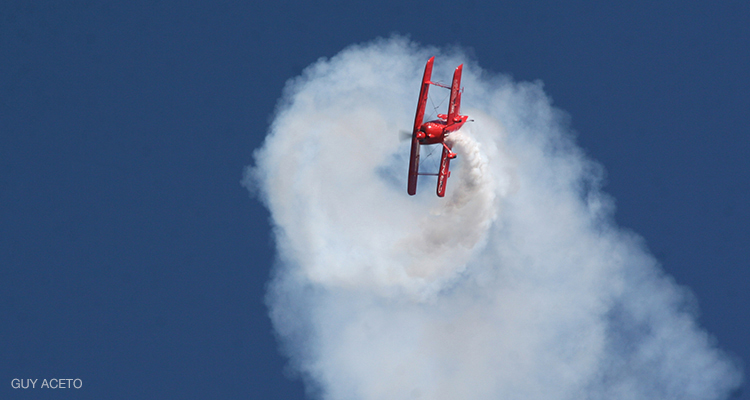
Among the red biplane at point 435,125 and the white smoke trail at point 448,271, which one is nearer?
the red biplane at point 435,125

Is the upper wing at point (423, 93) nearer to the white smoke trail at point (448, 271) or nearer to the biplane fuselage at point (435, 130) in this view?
the biplane fuselage at point (435, 130)

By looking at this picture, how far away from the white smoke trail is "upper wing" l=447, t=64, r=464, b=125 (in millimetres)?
7074

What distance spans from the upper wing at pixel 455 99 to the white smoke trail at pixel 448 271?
7074 millimetres

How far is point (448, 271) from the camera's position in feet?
204

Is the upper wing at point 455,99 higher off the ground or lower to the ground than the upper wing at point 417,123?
higher

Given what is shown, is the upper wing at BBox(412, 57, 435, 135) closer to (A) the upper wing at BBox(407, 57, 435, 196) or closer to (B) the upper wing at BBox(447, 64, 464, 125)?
(A) the upper wing at BBox(407, 57, 435, 196)

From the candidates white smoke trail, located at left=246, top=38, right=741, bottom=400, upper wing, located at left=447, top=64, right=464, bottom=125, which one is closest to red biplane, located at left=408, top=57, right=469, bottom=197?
upper wing, located at left=447, top=64, right=464, bottom=125

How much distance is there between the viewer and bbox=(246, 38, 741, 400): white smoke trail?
208 feet

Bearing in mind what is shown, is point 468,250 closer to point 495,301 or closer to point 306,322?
point 495,301

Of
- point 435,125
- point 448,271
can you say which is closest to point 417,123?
point 435,125

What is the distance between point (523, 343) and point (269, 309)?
16.7 m

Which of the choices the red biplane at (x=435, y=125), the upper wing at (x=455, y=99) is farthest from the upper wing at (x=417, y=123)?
the upper wing at (x=455, y=99)

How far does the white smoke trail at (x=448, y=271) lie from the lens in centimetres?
6334

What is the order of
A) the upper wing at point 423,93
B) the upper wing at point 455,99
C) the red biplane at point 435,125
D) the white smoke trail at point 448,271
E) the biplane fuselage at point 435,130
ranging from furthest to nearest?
the white smoke trail at point 448,271 < the upper wing at point 455,99 < the biplane fuselage at point 435,130 < the red biplane at point 435,125 < the upper wing at point 423,93
